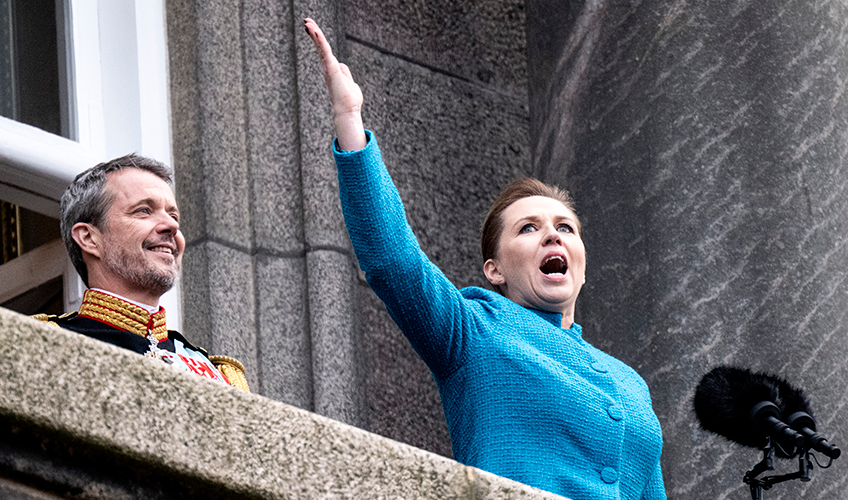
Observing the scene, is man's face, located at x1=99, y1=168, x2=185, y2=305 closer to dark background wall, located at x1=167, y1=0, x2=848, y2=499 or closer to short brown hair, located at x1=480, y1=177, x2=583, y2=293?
short brown hair, located at x1=480, y1=177, x2=583, y2=293

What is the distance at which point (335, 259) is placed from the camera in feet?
12.7

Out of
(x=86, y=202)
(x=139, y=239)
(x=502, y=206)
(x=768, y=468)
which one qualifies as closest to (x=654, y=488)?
(x=768, y=468)

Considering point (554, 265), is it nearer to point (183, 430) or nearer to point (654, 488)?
point (654, 488)

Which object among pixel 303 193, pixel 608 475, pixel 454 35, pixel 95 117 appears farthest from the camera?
pixel 454 35

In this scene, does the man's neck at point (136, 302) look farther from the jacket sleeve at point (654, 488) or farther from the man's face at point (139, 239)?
the jacket sleeve at point (654, 488)

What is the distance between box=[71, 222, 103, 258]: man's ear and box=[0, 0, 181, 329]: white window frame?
84 centimetres

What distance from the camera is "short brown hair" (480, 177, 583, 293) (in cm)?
290

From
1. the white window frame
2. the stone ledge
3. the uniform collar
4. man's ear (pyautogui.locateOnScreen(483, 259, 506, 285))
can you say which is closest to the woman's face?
man's ear (pyautogui.locateOnScreen(483, 259, 506, 285))

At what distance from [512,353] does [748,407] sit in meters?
0.58

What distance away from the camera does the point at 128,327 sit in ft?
8.84

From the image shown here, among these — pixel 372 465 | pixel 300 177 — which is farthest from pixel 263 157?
pixel 372 465

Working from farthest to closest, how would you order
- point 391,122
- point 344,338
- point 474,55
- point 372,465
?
point 474,55 → point 391,122 → point 344,338 → point 372,465

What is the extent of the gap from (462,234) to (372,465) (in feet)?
8.27

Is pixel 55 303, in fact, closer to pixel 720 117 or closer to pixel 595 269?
pixel 595 269
